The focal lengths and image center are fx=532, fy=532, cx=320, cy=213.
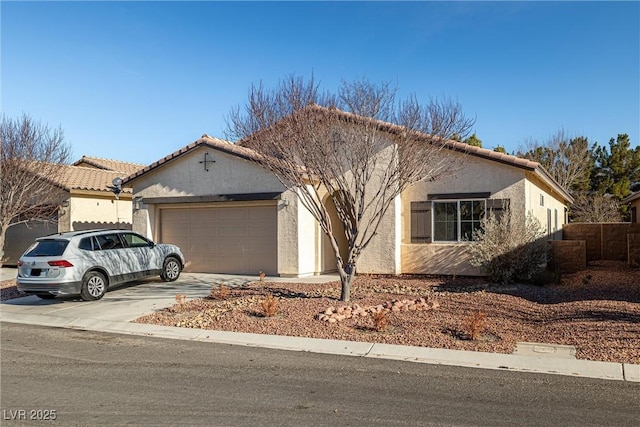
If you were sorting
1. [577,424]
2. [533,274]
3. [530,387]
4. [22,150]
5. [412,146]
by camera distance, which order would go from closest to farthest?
[577,424]
[530,387]
[412,146]
[533,274]
[22,150]

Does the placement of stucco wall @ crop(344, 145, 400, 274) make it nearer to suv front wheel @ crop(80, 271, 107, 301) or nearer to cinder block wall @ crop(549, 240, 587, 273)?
cinder block wall @ crop(549, 240, 587, 273)

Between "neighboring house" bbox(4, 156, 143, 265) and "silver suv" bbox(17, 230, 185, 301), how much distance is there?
287 inches

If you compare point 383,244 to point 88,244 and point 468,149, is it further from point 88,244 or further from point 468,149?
point 88,244

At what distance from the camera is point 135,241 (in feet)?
47.1

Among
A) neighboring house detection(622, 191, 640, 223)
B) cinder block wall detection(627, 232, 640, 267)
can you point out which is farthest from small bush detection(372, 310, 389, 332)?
neighboring house detection(622, 191, 640, 223)

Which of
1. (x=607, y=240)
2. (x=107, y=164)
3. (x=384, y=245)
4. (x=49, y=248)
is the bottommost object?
(x=607, y=240)

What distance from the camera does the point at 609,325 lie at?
8.69 m

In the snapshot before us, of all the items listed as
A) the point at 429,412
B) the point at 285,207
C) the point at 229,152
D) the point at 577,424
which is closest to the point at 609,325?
the point at 577,424

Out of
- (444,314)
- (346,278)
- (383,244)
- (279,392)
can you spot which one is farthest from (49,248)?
(444,314)

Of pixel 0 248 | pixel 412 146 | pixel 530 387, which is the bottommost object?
pixel 530 387

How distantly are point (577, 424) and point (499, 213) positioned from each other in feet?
33.2

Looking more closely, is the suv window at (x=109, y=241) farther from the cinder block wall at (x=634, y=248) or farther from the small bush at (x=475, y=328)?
the cinder block wall at (x=634, y=248)

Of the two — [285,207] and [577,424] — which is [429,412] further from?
[285,207]

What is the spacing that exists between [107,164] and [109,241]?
17.1m
